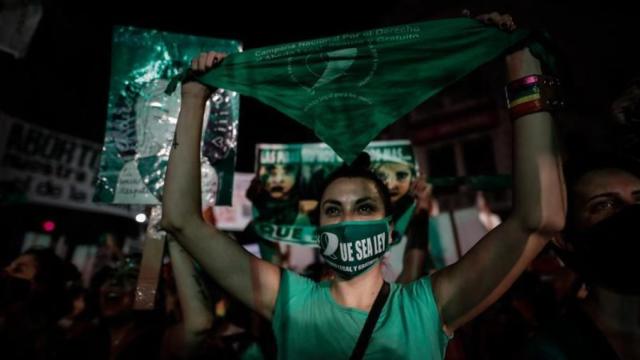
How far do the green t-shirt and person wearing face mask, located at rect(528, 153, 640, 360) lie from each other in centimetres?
52

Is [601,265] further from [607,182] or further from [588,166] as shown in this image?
[588,166]

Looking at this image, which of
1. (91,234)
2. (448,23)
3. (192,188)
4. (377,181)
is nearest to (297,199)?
(377,181)

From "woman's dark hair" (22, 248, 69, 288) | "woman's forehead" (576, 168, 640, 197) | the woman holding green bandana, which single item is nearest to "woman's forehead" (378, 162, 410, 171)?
the woman holding green bandana

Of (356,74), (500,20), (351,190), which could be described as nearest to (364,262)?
(351,190)

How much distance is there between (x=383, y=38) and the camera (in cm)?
212

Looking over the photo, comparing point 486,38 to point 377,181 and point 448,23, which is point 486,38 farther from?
point 377,181

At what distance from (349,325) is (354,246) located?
1.25 feet

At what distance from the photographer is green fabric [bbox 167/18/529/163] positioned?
6.52 ft

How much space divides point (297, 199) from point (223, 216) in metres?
3.40

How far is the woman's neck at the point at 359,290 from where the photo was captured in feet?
6.71

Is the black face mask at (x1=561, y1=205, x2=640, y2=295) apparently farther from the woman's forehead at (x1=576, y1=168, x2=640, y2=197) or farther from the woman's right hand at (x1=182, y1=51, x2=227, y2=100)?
the woman's right hand at (x1=182, y1=51, x2=227, y2=100)

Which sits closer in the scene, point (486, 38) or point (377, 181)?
point (486, 38)

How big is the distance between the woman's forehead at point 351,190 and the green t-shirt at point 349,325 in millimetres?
513

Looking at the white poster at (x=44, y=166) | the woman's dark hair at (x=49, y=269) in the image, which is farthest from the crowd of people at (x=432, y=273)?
the white poster at (x=44, y=166)
